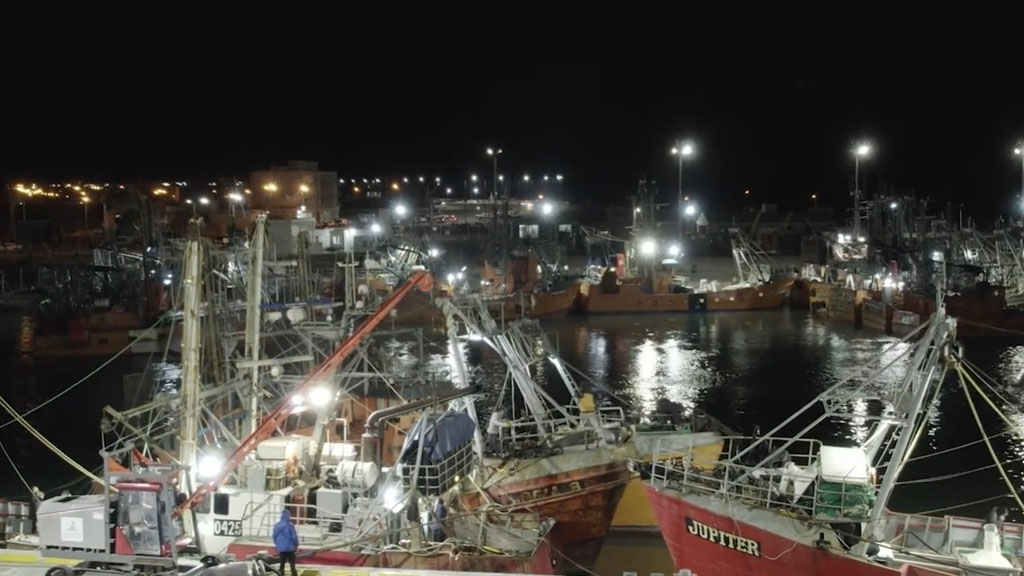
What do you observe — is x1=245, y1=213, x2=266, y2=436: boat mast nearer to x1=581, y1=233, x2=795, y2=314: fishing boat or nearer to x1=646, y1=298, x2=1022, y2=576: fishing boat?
x1=646, y1=298, x2=1022, y2=576: fishing boat

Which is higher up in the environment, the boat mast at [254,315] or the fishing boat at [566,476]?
the boat mast at [254,315]

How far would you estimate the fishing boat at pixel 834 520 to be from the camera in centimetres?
1134

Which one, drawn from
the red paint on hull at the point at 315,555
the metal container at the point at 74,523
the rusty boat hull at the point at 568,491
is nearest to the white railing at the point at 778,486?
the rusty boat hull at the point at 568,491

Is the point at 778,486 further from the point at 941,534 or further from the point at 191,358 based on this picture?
the point at 191,358

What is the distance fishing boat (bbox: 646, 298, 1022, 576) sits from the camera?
11.3m

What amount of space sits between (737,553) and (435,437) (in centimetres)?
473

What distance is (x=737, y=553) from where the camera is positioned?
12430 millimetres

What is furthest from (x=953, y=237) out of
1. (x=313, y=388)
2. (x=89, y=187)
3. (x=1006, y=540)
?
(x=89, y=187)

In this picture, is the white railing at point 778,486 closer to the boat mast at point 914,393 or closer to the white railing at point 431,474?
the boat mast at point 914,393

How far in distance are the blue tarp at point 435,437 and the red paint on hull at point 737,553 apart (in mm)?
3128

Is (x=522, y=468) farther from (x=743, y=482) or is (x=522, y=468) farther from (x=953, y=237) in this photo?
(x=953, y=237)

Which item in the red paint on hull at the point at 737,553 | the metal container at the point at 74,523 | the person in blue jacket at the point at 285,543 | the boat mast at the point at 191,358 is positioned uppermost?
the boat mast at the point at 191,358

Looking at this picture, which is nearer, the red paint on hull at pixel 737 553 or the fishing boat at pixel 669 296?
the red paint on hull at pixel 737 553

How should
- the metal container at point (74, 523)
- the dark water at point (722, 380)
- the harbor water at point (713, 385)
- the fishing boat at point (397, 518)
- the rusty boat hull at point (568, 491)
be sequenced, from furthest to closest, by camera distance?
1. the dark water at point (722, 380)
2. the harbor water at point (713, 385)
3. the rusty boat hull at point (568, 491)
4. the fishing boat at point (397, 518)
5. the metal container at point (74, 523)
